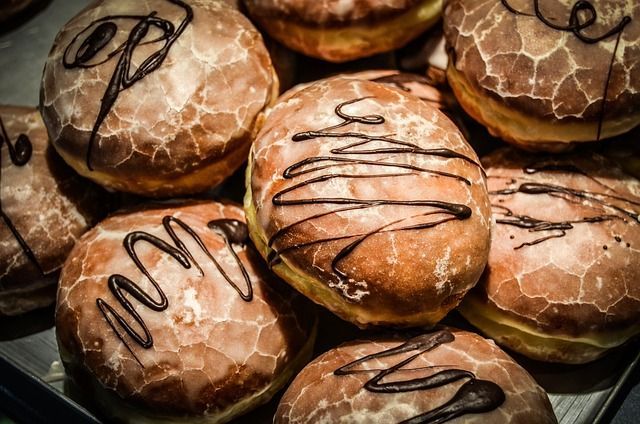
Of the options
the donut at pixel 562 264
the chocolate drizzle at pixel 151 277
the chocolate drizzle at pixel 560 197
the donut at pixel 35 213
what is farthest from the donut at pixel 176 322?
the chocolate drizzle at pixel 560 197

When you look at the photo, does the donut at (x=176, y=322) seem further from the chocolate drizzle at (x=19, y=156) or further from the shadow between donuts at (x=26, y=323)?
the shadow between donuts at (x=26, y=323)

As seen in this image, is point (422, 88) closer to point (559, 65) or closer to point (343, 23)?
point (343, 23)

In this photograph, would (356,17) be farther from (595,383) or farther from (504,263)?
(595,383)

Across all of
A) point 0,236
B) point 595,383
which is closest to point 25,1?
point 0,236

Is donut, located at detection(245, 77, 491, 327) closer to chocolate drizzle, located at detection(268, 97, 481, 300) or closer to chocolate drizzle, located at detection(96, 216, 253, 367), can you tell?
chocolate drizzle, located at detection(268, 97, 481, 300)

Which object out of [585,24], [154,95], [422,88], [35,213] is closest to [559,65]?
[585,24]
